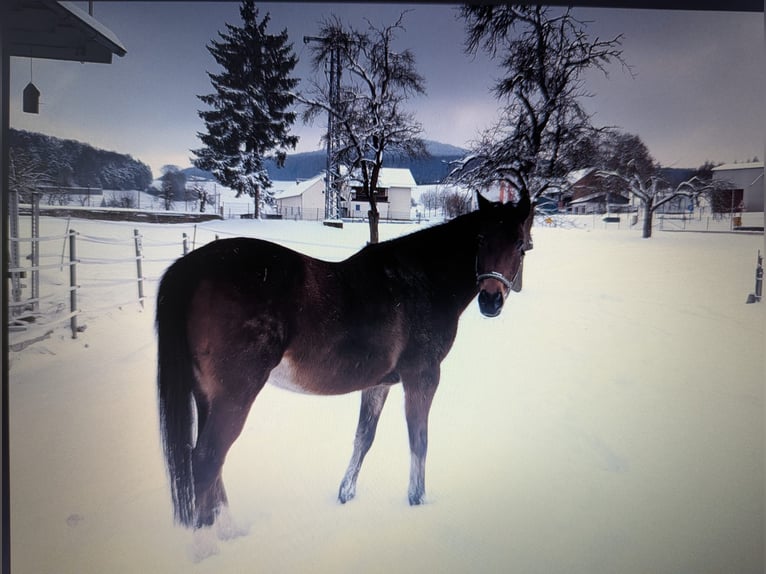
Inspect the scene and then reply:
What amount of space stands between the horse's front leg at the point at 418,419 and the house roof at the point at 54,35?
6.07ft

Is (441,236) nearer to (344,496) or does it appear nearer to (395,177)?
(395,177)

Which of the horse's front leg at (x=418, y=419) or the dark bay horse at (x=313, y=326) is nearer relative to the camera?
the dark bay horse at (x=313, y=326)

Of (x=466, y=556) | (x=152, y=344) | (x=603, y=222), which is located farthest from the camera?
(x=603, y=222)

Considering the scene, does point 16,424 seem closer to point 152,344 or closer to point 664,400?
point 152,344

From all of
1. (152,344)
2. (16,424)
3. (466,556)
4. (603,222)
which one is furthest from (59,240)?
(603,222)

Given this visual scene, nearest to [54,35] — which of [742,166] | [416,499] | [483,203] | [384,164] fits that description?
[384,164]

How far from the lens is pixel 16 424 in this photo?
174cm

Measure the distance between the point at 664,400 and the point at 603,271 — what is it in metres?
0.70

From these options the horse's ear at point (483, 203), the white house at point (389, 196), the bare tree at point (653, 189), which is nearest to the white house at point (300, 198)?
the white house at point (389, 196)

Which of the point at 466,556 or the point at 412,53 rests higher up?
the point at 412,53

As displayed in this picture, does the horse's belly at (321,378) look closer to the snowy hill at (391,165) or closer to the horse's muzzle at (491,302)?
the horse's muzzle at (491,302)

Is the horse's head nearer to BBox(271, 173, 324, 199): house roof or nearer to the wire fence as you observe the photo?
BBox(271, 173, 324, 199): house roof

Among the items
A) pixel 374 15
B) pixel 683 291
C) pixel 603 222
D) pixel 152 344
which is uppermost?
pixel 374 15

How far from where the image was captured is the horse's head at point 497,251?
1787 millimetres
